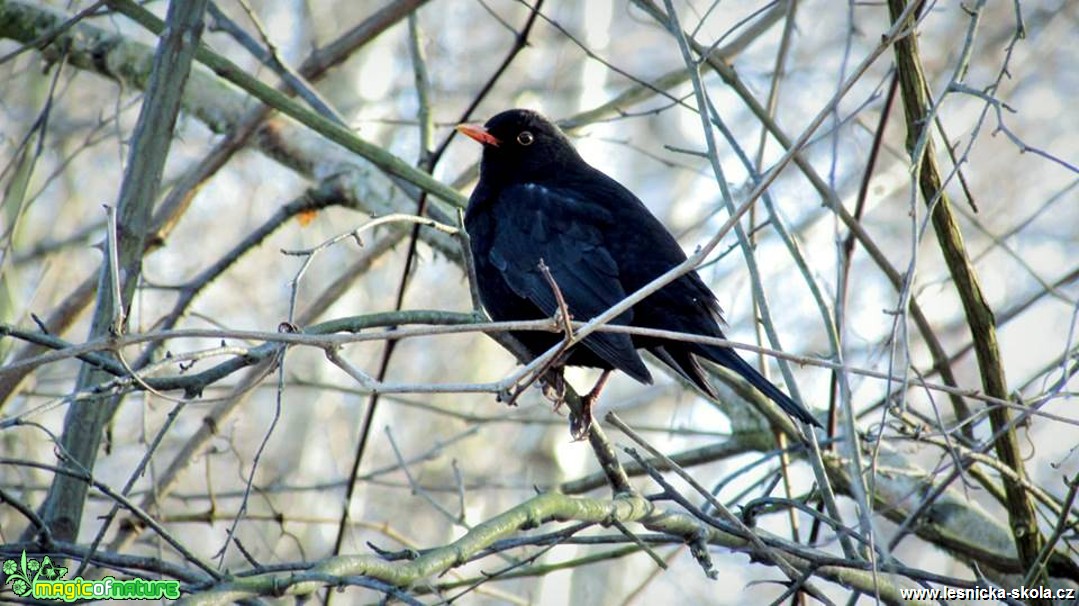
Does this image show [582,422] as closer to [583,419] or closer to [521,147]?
[583,419]

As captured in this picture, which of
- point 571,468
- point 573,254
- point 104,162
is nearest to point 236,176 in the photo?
point 104,162

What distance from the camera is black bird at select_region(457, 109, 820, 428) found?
426cm

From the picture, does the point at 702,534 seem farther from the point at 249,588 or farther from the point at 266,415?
the point at 266,415

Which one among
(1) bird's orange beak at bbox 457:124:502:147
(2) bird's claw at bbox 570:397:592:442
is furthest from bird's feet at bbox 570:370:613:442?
(1) bird's orange beak at bbox 457:124:502:147

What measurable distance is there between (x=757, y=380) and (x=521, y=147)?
6.41 ft

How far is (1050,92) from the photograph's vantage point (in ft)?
43.6

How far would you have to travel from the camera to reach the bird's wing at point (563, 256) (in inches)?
167

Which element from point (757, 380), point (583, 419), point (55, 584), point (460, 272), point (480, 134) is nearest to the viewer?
point (55, 584)

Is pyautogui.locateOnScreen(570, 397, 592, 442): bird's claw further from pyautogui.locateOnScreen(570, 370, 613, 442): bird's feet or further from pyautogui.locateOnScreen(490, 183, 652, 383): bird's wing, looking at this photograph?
pyautogui.locateOnScreen(490, 183, 652, 383): bird's wing

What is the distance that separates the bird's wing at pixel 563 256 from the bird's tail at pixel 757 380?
35 cm

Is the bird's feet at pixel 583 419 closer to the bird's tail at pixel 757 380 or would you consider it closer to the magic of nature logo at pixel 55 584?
the bird's tail at pixel 757 380

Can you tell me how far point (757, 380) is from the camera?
3.72 meters

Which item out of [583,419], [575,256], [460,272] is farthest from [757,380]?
[460,272]

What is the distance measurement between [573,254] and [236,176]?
1077 centimetres
